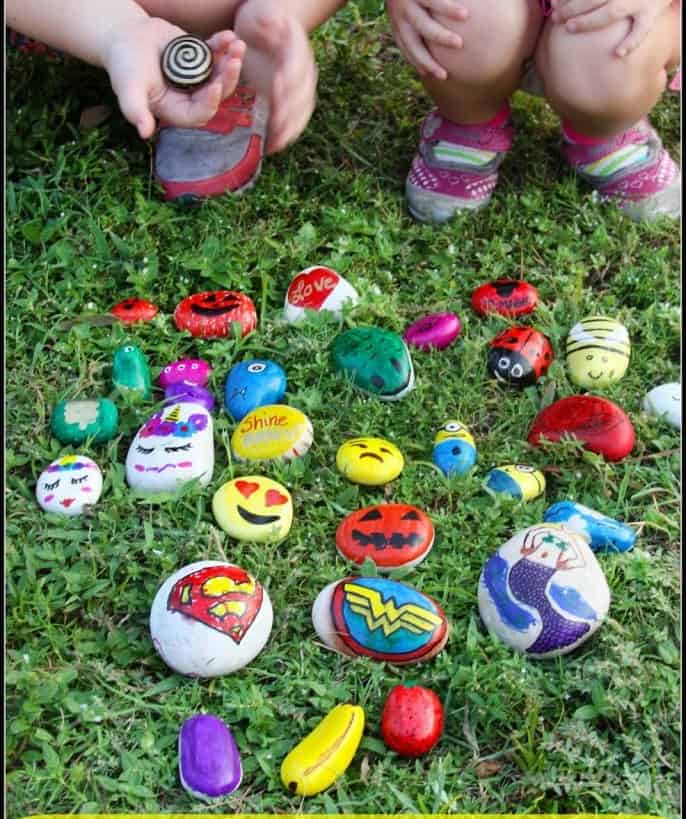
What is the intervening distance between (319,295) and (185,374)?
0.31 metres

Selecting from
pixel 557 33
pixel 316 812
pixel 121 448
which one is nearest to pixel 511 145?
pixel 557 33

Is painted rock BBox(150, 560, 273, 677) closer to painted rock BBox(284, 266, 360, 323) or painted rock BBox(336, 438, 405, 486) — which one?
painted rock BBox(336, 438, 405, 486)

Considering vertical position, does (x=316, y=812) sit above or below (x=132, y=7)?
below

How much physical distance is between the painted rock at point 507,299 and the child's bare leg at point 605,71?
445 mm

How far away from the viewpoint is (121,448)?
73.1 inches

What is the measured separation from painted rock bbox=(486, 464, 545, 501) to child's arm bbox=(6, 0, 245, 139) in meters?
0.88

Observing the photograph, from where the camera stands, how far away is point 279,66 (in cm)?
227

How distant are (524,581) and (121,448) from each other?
739mm

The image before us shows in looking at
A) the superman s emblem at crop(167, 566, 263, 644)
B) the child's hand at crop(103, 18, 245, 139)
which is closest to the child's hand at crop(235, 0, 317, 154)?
the child's hand at crop(103, 18, 245, 139)

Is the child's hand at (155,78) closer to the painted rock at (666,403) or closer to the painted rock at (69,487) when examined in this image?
the painted rock at (69,487)

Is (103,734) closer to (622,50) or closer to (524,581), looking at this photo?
(524,581)

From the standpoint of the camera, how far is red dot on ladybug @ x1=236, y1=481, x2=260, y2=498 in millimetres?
1694

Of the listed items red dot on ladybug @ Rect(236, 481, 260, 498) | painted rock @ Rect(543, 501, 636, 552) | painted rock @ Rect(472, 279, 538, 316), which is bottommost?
red dot on ladybug @ Rect(236, 481, 260, 498)

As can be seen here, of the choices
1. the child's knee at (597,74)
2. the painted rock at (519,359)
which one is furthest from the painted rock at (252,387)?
the child's knee at (597,74)
